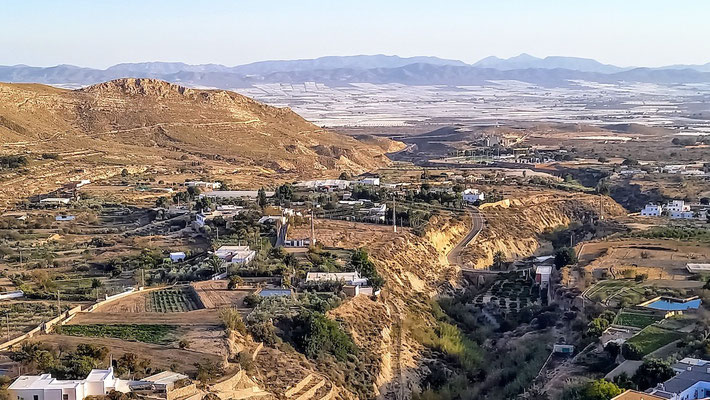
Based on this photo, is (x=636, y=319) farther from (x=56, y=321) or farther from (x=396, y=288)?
(x=56, y=321)

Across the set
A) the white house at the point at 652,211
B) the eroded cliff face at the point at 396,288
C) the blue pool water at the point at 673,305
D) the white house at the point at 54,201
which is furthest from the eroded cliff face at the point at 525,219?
the white house at the point at 54,201

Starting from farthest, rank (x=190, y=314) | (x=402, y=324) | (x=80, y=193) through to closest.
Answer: (x=80, y=193), (x=402, y=324), (x=190, y=314)

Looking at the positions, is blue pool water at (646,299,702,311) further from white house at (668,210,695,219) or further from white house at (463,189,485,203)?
white house at (463,189,485,203)

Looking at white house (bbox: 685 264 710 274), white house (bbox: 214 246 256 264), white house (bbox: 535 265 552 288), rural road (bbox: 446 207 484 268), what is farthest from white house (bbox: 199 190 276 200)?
white house (bbox: 685 264 710 274)

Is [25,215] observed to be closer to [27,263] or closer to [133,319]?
[27,263]

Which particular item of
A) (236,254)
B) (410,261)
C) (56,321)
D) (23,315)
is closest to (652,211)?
(410,261)

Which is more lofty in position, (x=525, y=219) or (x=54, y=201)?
(x=54, y=201)

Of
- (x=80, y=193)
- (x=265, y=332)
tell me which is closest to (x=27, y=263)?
(x=265, y=332)
